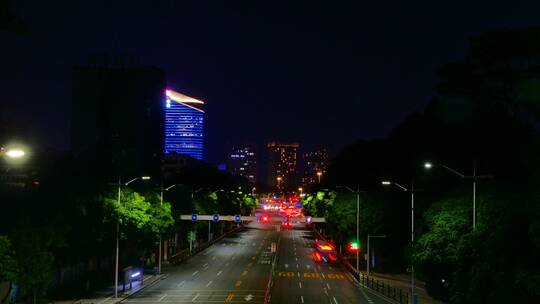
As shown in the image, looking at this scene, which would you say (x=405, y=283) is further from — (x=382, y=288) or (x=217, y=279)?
(x=217, y=279)

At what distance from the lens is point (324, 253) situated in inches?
4060

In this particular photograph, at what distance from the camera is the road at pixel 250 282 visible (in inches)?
2101

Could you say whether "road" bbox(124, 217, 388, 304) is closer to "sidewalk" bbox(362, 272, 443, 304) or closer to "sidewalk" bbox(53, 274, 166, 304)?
"sidewalk" bbox(53, 274, 166, 304)

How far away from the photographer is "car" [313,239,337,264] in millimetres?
92669

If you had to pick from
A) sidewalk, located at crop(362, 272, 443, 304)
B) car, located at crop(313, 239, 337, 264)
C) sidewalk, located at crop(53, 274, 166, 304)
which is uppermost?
sidewalk, located at crop(53, 274, 166, 304)

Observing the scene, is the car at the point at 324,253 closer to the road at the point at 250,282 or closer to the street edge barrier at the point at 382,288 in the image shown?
the road at the point at 250,282

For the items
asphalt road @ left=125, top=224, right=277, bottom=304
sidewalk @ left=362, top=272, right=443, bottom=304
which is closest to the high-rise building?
asphalt road @ left=125, top=224, right=277, bottom=304

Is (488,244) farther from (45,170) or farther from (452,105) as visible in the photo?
(45,170)

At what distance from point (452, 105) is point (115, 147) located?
451 feet

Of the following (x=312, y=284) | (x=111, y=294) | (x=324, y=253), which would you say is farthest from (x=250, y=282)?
(x=324, y=253)

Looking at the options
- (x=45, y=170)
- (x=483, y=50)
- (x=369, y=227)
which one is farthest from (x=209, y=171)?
(x=483, y=50)

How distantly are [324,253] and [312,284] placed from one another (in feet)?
129

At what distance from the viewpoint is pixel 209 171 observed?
585 feet

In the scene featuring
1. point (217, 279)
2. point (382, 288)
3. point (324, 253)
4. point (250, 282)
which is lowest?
point (324, 253)
